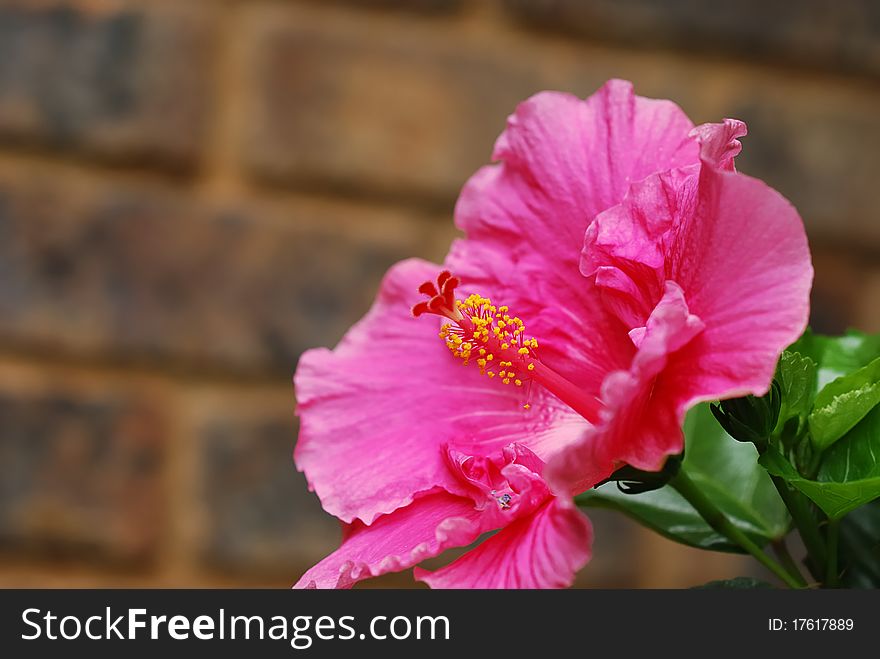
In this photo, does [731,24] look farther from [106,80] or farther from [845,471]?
[845,471]

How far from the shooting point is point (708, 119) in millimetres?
1361

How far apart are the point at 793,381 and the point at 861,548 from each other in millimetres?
108

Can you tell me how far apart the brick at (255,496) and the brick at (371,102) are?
32cm

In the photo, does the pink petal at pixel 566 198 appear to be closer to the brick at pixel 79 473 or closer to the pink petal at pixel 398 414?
the pink petal at pixel 398 414

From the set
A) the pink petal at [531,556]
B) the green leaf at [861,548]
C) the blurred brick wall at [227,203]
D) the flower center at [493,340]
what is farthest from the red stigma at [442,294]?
the blurred brick wall at [227,203]

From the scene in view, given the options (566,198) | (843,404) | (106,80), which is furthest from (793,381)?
(106,80)

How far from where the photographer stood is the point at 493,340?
400 mm

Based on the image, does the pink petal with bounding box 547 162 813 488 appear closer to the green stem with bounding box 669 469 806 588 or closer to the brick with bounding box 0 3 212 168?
the green stem with bounding box 669 469 806 588

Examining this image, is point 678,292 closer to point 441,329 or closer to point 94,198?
point 441,329

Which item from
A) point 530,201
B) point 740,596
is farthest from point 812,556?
point 530,201

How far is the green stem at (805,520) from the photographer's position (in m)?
0.38

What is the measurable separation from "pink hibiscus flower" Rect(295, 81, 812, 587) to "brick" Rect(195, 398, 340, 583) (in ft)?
2.81

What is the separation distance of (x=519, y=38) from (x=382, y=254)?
13.8 inches

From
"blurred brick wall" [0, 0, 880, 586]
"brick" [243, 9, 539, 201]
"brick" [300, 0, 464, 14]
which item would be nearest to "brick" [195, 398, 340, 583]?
"blurred brick wall" [0, 0, 880, 586]
